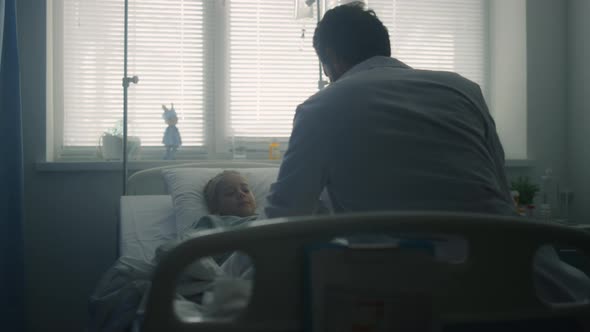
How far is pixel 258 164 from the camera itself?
93.7 inches

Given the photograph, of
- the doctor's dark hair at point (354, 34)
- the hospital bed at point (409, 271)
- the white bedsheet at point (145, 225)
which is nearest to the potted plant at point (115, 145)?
the white bedsheet at point (145, 225)

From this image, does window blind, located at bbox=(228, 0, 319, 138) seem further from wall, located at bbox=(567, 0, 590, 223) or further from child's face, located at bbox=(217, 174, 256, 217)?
wall, located at bbox=(567, 0, 590, 223)

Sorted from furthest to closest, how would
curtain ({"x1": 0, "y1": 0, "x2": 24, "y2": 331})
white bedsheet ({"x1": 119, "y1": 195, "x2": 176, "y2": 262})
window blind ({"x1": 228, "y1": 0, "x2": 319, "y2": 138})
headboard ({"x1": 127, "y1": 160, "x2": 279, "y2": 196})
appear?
1. window blind ({"x1": 228, "y1": 0, "x2": 319, "y2": 138})
2. headboard ({"x1": 127, "y1": 160, "x2": 279, "y2": 196})
3. curtain ({"x1": 0, "y1": 0, "x2": 24, "y2": 331})
4. white bedsheet ({"x1": 119, "y1": 195, "x2": 176, "y2": 262})

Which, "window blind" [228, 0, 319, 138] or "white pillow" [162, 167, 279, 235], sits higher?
"window blind" [228, 0, 319, 138]

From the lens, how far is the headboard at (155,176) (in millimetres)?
2320

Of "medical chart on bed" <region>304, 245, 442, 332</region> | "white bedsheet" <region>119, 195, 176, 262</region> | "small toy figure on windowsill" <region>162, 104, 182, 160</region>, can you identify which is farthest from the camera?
"small toy figure on windowsill" <region>162, 104, 182, 160</region>

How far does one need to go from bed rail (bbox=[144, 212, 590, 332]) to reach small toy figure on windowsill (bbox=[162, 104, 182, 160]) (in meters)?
2.05

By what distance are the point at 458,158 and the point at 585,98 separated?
2210 millimetres

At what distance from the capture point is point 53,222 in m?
2.44

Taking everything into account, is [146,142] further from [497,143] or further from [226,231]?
[226,231]

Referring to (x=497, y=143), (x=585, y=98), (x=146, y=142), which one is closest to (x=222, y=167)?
(x=146, y=142)

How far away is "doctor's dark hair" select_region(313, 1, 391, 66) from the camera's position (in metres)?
1.30

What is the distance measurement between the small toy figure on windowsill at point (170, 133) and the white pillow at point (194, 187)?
368mm

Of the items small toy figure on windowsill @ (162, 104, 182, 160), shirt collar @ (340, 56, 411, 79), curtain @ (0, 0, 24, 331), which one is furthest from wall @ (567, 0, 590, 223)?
curtain @ (0, 0, 24, 331)
